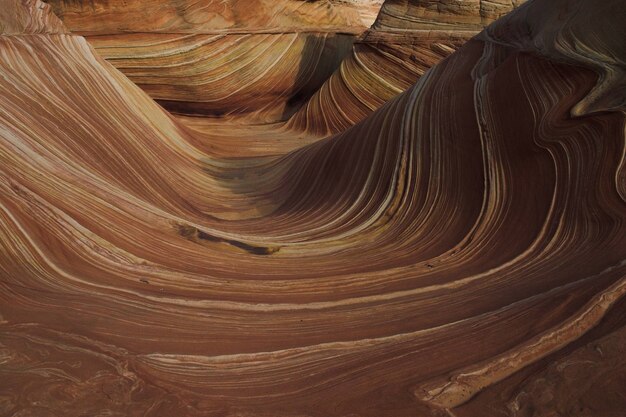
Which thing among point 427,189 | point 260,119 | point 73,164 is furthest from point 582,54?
point 260,119

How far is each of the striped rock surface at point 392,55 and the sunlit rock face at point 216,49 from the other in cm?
67

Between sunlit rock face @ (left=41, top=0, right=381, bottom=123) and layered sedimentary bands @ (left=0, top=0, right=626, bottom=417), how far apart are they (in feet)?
7.04

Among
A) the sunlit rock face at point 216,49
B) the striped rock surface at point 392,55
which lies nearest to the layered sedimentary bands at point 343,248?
the striped rock surface at point 392,55

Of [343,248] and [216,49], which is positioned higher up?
[216,49]

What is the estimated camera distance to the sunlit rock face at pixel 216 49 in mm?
5922

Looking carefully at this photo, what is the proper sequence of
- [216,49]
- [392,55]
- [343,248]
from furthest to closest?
[216,49] → [392,55] → [343,248]

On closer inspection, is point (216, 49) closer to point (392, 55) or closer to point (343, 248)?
point (392, 55)

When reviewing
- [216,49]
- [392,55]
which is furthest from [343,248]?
[216,49]

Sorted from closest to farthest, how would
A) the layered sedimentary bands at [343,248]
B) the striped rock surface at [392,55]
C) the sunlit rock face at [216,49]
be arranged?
the layered sedimentary bands at [343,248], the striped rock surface at [392,55], the sunlit rock face at [216,49]

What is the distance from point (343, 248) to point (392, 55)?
11.1ft

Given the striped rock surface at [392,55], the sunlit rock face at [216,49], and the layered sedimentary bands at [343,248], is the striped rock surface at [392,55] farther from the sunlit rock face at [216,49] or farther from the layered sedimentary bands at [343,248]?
the layered sedimentary bands at [343,248]

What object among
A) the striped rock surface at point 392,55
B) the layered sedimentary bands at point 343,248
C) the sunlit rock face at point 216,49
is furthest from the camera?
the sunlit rock face at point 216,49

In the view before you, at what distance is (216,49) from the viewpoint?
20.1 feet

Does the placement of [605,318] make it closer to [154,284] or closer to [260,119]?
[154,284]
